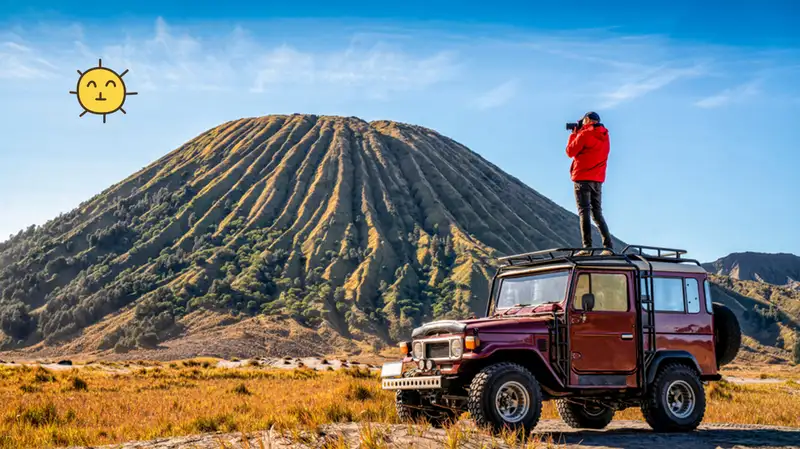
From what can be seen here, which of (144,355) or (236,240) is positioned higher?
(236,240)

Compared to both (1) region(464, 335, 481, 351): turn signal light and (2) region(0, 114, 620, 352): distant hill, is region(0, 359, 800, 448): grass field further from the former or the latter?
(2) region(0, 114, 620, 352): distant hill

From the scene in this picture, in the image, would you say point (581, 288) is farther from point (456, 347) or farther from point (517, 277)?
point (456, 347)

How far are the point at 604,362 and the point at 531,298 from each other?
1544 millimetres

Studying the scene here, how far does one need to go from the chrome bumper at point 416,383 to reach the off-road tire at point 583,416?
3.64 m

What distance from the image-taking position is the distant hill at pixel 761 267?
137125 millimetres

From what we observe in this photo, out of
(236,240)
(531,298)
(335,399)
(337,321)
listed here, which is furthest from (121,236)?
(531,298)

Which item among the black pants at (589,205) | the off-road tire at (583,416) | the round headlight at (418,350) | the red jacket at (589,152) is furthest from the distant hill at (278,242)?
the round headlight at (418,350)

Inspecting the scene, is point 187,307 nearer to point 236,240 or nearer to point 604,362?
point 236,240

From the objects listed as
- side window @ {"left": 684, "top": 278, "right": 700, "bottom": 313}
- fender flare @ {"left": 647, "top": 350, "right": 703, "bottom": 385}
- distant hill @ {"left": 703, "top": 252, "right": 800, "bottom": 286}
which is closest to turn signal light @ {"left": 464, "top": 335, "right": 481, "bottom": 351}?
fender flare @ {"left": 647, "top": 350, "right": 703, "bottom": 385}

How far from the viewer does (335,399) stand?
60.9 feet

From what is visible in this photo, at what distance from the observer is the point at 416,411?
13.0m

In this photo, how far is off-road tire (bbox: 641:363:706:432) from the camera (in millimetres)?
12789

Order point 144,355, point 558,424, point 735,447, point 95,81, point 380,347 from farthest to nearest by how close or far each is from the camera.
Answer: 1. point 380,347
2. point 144,355
3. point 95,81
4. point 558,424
5. point 735,447

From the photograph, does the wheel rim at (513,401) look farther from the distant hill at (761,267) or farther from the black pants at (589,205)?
the distant hill at (761,267)
